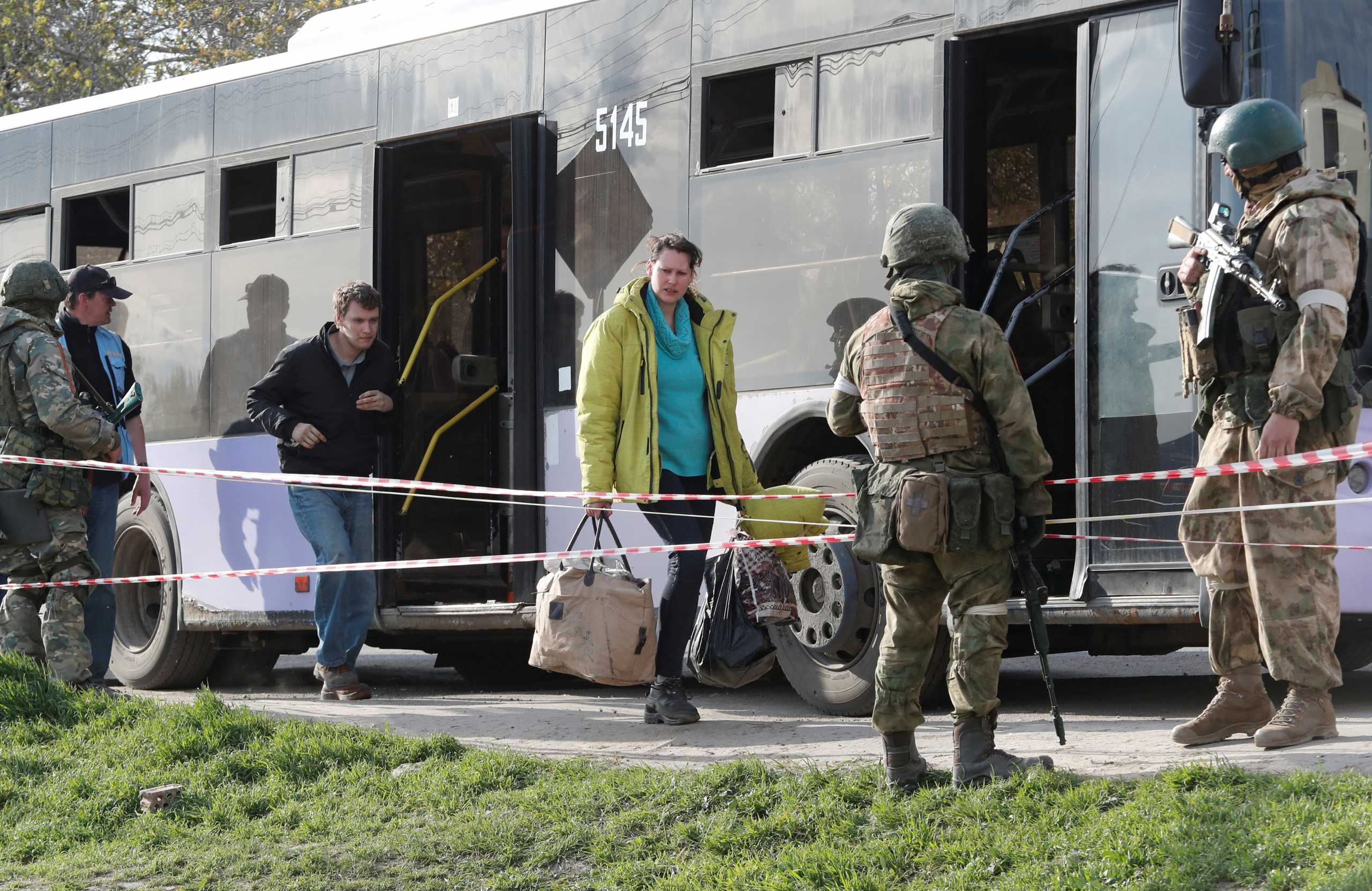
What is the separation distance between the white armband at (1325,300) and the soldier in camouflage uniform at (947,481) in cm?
Answer: 91

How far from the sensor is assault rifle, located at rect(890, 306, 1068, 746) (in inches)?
194

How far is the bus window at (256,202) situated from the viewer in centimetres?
952

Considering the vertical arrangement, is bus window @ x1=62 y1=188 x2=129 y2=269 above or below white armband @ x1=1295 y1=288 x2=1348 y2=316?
above

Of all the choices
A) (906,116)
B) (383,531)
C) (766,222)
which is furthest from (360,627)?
(906,116)

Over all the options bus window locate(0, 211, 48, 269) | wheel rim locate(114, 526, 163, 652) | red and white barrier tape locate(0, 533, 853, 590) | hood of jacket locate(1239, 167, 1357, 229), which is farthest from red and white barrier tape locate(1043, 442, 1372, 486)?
bus window locate(0, 211, 48, 269)

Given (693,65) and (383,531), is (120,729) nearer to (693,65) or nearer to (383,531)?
(383,531)

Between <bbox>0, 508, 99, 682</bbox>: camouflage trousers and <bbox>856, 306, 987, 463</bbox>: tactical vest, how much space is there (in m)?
4.32

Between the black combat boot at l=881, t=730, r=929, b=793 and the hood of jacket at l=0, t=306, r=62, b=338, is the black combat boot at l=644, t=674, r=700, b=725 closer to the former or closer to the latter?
the black combat boot at l=881, t=730, r=929, b=793

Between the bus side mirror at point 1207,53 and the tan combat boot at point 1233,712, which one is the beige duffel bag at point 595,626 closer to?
the tan combat boot at point 1233,712

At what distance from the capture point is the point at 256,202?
31.7 feet

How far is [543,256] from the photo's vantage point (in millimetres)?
8344

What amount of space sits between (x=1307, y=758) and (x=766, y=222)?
11.1ft

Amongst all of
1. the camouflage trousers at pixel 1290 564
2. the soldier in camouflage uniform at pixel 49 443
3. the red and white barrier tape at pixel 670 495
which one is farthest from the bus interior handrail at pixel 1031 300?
the soldier in camouflage uniform at pixel 49 443

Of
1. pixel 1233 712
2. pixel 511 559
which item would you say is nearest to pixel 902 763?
pixel 1233 712
